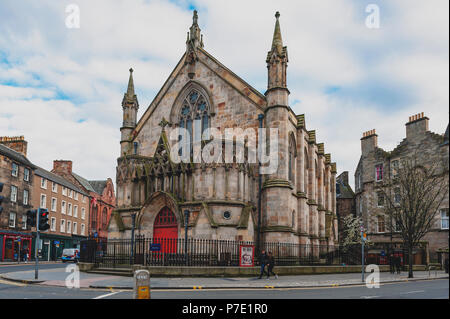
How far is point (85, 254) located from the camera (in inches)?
945

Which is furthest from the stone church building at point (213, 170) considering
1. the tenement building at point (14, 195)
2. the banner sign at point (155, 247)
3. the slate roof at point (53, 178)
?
the slate roof at point (53, 178)

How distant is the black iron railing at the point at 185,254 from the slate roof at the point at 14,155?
2220cm

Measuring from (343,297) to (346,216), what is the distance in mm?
38646

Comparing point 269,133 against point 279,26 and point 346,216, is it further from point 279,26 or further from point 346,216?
point 346,216

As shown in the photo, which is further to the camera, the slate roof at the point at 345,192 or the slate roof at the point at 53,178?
the slate roof at the point at 345,192

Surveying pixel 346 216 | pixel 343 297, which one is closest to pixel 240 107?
pixel 343 297

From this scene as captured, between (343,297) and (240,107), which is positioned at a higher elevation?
(240,107)

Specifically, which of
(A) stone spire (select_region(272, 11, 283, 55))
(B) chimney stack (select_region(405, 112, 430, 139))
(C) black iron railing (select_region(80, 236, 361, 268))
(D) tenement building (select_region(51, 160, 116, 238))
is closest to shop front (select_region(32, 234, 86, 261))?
(D) tenement building (select_region(51, 160, 116, 238))

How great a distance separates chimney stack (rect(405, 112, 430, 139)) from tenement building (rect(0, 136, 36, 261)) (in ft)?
130

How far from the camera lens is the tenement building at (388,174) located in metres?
36.0

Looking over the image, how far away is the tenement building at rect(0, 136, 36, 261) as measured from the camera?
42500 millimetres

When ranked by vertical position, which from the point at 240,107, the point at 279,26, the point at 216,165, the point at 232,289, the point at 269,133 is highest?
the point at 279,26

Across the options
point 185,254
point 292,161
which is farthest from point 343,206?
point 185,254

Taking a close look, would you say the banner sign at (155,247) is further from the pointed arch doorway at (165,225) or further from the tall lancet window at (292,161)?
the tall lancet window at (292,161)
